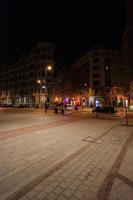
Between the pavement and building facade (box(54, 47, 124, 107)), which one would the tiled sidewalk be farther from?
building facade (box(54, 47, 124, 107))

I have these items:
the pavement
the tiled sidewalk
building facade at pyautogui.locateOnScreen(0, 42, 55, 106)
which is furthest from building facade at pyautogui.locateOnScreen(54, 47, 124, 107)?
the tiled sidewalk

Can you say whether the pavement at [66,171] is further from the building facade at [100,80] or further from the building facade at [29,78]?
the building facade at [29,78]

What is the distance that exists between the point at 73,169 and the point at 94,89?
46.6 metres

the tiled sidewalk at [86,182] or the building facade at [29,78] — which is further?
the building facade at [29,78]

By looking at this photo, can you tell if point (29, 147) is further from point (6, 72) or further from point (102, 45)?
point (6, 72)

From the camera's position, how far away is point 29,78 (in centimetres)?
6931

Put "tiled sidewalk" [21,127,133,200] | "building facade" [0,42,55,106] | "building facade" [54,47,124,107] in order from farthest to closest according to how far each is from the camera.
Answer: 1. "building facade" [0,42,55,106]
2. "building facade" [54,47,124,107]
3. "tiled sidewalk" [21,127,133,200]

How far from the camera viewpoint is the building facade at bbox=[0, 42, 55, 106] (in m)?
62.5

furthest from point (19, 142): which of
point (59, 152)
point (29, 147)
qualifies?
point (59, 152)

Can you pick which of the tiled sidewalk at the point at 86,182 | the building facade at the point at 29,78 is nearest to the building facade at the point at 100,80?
the building facade at the point at 29,78

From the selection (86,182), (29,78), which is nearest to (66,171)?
(86,182)

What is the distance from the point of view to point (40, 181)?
3.64 m

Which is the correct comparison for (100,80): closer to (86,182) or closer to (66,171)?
(66,171)

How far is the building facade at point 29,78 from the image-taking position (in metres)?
62.5
